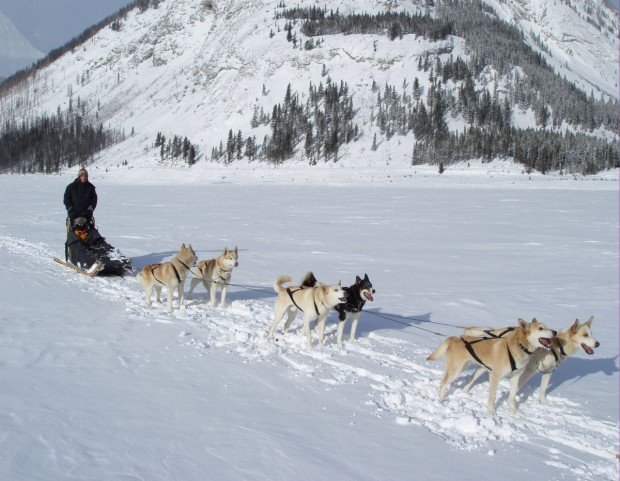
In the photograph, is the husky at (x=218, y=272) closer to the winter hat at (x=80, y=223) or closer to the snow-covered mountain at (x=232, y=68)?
the winter hat at (x=80, y=223)

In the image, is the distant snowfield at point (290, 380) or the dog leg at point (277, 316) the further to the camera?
the dog leg at point (277, 316)

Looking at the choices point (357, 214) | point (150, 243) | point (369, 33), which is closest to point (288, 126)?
point (369, 33)

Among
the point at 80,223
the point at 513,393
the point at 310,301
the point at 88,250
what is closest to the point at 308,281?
the point at 310,301

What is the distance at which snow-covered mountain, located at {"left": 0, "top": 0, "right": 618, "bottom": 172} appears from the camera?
3570 inches

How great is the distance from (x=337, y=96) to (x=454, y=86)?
69.9ft

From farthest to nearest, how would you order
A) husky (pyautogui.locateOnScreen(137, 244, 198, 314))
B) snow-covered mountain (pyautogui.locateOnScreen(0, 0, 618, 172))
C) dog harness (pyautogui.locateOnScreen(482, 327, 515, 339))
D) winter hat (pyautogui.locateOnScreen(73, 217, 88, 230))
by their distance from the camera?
1. snow-covered mountain (pyautogui.locateOnScreen(0, 0, 618, 172))
2. winter hat (pyautogui.locateOnScreen(73, 217, 88, 230))
3. husky (pyautogui.locateOnScreen(137, 244, 198, 314))
4. dog harness (pyautogui.locateOnScreen(482, 327, 515, 339))

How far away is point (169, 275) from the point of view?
7.86m

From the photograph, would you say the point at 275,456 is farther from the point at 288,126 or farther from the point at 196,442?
the point at 288,126

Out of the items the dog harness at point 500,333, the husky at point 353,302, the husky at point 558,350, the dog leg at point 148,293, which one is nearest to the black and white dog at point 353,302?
the husky at point 353,302

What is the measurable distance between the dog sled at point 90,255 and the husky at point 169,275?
7.81ft

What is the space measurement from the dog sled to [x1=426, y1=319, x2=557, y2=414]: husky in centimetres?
731

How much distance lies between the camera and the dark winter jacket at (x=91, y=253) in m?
10.2

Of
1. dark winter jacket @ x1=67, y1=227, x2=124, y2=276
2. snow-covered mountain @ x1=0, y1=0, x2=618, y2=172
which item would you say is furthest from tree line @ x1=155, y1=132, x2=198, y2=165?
dark winter jacket @ x1=67, y1=227, x2=124, y2=276

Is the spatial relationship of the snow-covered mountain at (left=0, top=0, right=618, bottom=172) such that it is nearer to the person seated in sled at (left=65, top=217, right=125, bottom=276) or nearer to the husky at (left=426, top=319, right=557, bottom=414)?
the person seated in sled at (left=65, top=217, right=125, bottom=276)
